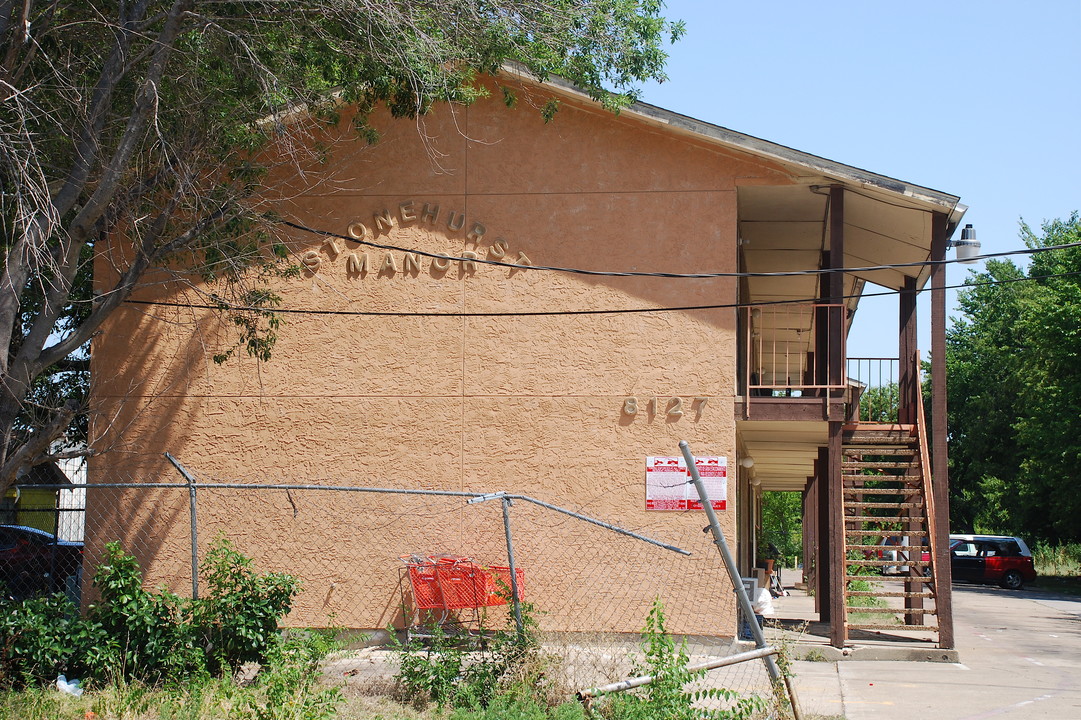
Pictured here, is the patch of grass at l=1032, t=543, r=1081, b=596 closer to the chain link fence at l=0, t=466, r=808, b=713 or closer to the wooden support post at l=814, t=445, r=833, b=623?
the wooden support post at l=814, t=445, r=833, b=623

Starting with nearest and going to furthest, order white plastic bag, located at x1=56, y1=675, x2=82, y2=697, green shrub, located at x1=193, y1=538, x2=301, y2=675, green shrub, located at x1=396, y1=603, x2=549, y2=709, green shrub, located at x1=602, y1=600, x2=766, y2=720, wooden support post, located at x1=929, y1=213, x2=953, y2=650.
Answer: green shrub, located at x1=602, y1=600, x2=766, y2=720, green shrub, located at x1=396, y1=603, x2=549, y2=709, white plastic bag, located at x1=56, y1=675, x2=82, y2=697, green shrub, located at x1=193, y1=538, x2=301, y2=675, wooden support post, located at x1=929, y1=213, x2=953, y2=650

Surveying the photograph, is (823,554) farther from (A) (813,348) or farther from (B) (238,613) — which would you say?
(B) (238,613)

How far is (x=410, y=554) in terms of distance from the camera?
12.0 metres

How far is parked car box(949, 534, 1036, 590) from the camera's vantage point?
33406mm

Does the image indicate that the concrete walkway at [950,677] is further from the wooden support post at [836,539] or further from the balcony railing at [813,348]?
the balcony railing at [813,348]

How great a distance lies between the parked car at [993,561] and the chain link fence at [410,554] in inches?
982

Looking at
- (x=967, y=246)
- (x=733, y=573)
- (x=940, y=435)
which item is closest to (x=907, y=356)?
(x=940, y=435)

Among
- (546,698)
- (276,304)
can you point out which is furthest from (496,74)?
(546,698)

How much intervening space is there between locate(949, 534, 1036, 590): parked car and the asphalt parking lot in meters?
17.9

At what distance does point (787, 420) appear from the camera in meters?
12.6

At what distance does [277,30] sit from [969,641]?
12551mm

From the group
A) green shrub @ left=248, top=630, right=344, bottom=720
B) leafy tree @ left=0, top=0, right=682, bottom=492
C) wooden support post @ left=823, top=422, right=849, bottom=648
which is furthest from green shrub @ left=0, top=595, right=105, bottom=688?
wooden support post @ left=823, top=422, right=849, bottom=648

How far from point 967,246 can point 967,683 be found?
15.3ft

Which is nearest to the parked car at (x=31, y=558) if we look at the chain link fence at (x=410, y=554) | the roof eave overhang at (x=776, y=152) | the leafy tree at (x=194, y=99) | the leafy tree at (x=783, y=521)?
the chain link fence at (x=410, y=554)
